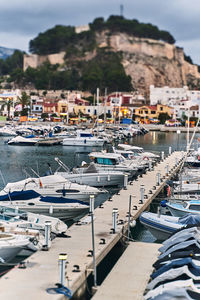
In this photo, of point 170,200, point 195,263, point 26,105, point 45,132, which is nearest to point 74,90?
point 26,105

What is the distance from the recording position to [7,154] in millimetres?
63000

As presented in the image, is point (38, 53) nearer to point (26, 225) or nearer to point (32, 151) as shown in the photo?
point (32, 151)

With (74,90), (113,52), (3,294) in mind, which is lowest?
(3,294)

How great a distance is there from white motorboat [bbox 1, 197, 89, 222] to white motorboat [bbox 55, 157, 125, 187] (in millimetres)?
9527

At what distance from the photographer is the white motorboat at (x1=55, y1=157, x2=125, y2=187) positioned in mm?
35375

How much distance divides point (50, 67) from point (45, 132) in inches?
3607

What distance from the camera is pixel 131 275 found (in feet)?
56.3

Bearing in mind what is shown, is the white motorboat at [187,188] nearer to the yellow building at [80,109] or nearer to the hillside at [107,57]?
the yellow building at [80,109]

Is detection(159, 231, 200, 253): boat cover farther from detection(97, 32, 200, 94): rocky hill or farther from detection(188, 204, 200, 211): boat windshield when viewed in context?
detection(97, 32, 200, 94): rocky hill

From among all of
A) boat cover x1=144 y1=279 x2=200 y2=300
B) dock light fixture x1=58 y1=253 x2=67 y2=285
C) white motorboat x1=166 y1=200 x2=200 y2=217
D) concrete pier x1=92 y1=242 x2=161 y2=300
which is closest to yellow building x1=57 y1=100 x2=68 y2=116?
white motorboat x1=166 y1=200 x2=200 y2=217

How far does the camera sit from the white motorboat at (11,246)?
1803cm

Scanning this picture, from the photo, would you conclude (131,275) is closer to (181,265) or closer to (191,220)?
(181,265)

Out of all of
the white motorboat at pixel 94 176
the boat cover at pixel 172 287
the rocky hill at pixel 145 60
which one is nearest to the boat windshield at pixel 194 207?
the boat cover at pixel 172 287

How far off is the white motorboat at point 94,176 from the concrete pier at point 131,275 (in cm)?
1506
